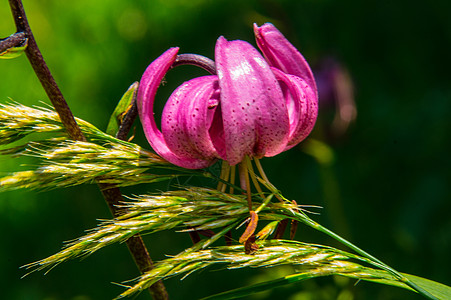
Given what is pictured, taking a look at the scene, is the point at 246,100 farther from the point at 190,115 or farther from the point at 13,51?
the point at 13,51

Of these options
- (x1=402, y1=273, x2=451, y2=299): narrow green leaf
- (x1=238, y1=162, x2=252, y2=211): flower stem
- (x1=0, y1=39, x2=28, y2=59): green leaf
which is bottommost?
(x1=402, y1=273, x2=451, y2=299): narrow green leaf

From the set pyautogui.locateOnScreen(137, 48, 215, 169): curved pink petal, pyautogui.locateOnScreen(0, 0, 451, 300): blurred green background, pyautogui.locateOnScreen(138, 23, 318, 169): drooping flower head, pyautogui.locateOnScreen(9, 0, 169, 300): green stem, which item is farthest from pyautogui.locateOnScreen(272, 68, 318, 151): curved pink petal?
pyautogui.locateOnScreen(0, 0, 451, 300): blurred green background

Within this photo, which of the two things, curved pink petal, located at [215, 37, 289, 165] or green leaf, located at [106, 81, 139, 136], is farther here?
green leaf, located at [106, 81, 139, 136]

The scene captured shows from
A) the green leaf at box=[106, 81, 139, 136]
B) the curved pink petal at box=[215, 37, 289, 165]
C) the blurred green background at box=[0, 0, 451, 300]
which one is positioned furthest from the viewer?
the blurred green background at box=[0, 0, 451, 300]

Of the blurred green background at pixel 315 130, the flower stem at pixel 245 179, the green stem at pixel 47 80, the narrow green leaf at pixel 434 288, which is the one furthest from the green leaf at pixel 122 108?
the blurred green background at pixel 315 130

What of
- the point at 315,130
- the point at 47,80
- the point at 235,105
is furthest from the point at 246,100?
the point at 315,130

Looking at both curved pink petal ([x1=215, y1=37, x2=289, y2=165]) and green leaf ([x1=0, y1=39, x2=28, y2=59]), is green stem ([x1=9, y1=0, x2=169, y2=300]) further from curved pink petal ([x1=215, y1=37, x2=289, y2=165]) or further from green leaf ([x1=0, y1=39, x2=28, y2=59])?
curved pink petal ([x1=215, y1=37, x2=289, y2=165])
